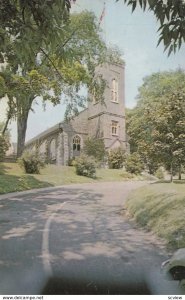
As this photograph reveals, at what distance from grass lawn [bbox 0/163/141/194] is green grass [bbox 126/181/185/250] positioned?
36.2 ft

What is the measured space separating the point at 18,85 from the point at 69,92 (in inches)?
444

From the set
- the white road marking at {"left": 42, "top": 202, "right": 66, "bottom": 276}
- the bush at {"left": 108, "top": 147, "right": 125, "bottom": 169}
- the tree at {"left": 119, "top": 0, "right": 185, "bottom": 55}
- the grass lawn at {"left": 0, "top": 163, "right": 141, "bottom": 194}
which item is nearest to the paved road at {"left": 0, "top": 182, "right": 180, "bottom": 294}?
the white road marking at {"left": 42, "top": 202, "right": 66, "bottom": 276}

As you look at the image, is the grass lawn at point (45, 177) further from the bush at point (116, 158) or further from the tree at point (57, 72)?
the tree at point (57, 72)

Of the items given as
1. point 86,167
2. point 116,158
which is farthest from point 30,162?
point 116,158

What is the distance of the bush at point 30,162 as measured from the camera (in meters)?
32.7

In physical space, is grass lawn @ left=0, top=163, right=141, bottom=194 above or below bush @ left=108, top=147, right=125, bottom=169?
below

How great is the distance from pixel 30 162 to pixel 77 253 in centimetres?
2494

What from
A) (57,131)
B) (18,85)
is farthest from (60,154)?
(18,85)

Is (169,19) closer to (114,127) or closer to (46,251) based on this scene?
(46,251)

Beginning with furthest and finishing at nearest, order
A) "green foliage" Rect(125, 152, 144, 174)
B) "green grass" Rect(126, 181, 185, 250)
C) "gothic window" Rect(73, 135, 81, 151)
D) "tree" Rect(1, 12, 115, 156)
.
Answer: "gothic window" Rect(73, 135, 81, 151) < "green foliage" Rect(125, 152, 144, 174) < "green grass" Rect(126, 181, 185, 250) < "tree" Rect(1, 12, 115, 156)

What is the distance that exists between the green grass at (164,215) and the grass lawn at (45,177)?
1103 centimetres

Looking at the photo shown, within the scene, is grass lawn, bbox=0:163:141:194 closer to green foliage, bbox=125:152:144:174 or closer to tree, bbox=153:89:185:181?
green foliage, bbox=125:152:144:174

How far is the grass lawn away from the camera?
26050mm

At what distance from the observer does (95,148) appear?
33844mm
